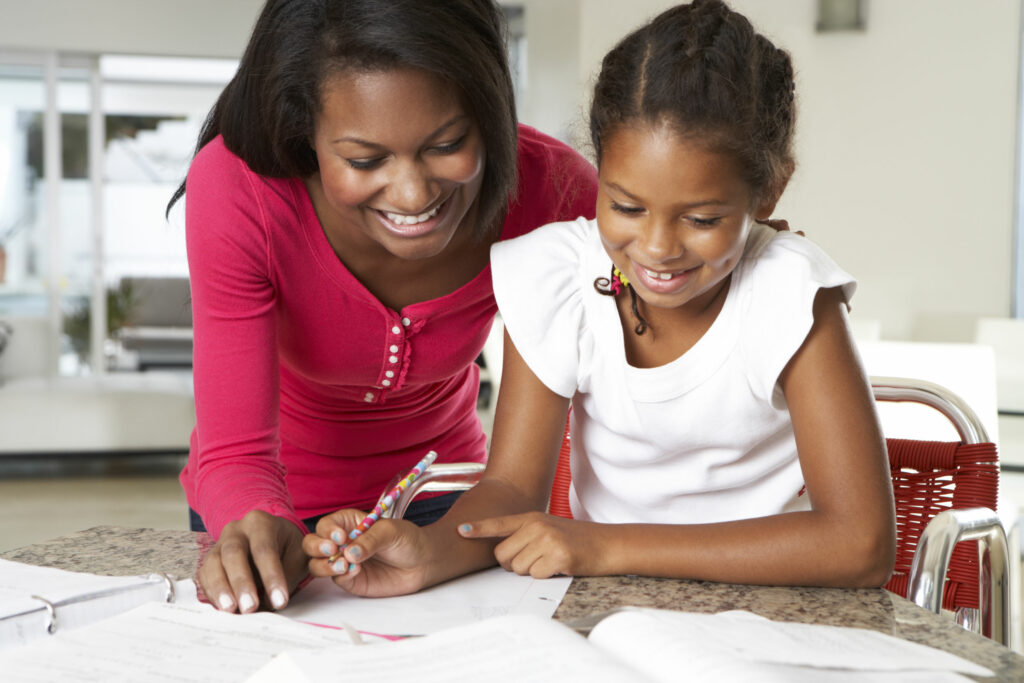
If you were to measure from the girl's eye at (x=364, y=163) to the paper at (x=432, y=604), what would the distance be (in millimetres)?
403

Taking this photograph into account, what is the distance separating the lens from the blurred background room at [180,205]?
15.5 feet

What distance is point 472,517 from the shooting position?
100 cm

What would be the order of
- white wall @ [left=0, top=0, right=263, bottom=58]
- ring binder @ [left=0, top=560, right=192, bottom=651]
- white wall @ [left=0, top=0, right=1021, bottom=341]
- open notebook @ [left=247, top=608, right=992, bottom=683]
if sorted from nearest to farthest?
open notebook @ [left=247, top=608, right=992, bottom=683], ring binder @ [left=0, top=560, right=192, bottom=651], white wall @ [left=0, top=0, right=1021, bottom=341], white wall @ [left=0, top=0, right=263, bottom=58]

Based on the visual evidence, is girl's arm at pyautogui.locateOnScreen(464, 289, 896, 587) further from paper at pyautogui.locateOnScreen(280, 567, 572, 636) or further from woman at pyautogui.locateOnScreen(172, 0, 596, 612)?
woman at pyautogui.locateOnScreen(172, 0, 596, 612)

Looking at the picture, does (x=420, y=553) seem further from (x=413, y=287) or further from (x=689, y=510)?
(x=413, y=287)

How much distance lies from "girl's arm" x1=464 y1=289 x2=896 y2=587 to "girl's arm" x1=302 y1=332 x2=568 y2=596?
0.11 feet

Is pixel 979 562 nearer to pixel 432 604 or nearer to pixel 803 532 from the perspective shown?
pixel 803 532

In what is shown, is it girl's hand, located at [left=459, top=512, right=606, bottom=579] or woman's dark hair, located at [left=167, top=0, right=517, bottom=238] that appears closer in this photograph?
girl's hand, located at [left=459, top=512, right=606, bottom=579]

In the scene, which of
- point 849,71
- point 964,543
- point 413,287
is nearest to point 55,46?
point 849,71

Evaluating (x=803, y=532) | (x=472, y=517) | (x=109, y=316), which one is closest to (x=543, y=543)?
(x=472, y=517)

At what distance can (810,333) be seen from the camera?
101cm

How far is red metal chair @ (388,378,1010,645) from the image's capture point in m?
0.92

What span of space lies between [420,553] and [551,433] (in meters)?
0.28

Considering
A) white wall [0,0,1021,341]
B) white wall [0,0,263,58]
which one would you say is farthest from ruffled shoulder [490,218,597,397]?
white wall [0,0,263,58]
